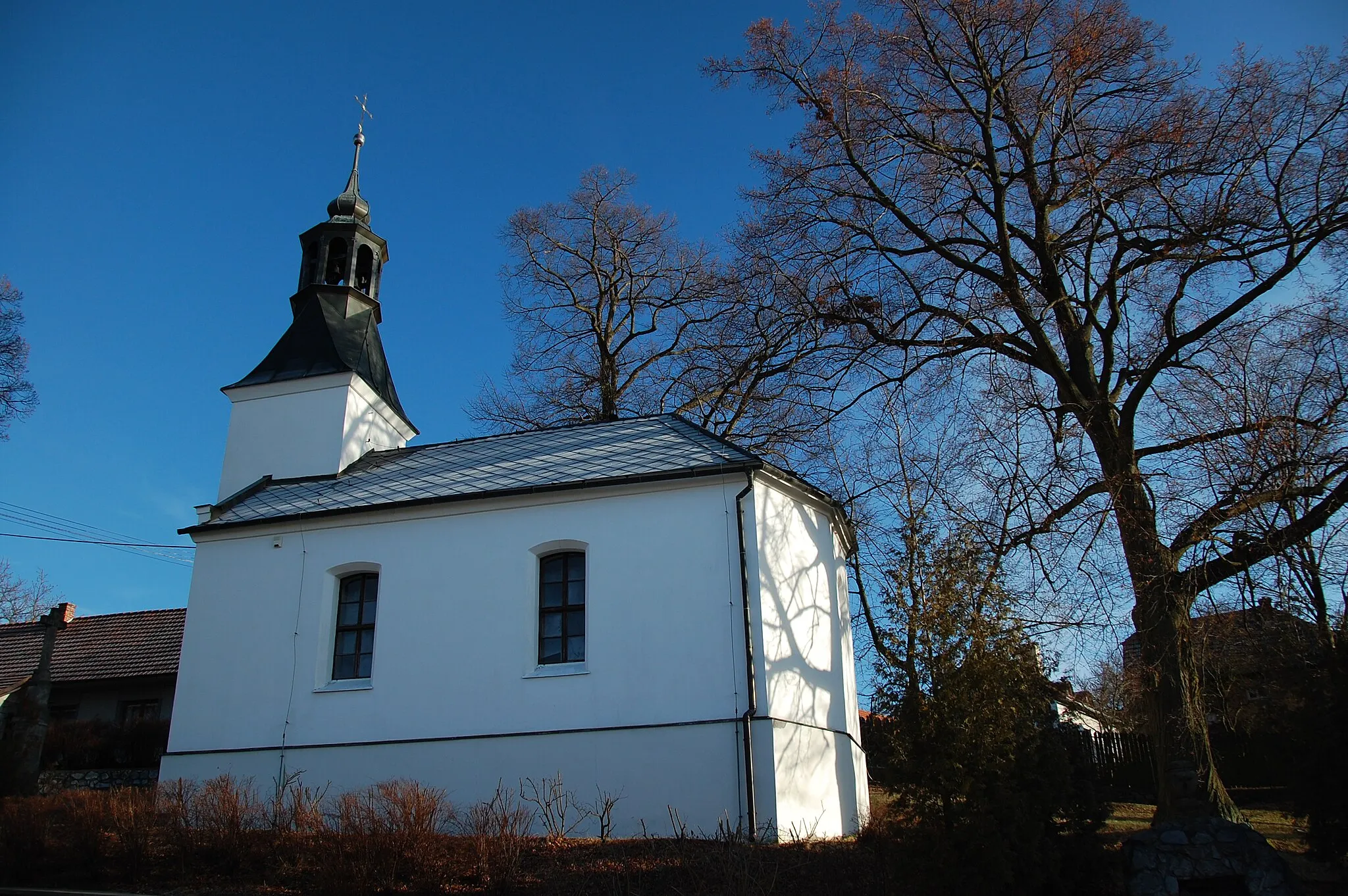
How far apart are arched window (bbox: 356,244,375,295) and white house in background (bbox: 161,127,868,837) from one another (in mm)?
6271

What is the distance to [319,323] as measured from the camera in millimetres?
21406

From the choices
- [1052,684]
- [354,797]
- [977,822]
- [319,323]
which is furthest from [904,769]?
[319,323]

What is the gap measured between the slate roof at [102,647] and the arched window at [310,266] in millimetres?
9334

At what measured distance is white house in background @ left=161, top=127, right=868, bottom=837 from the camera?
44.5ft

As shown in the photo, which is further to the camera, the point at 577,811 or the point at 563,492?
the point at 563,492

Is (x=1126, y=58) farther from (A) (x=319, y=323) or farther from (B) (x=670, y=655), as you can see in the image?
(A) (x=319, y=323)

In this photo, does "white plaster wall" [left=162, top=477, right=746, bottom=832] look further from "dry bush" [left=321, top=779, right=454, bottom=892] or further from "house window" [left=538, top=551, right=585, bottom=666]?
"dry bush" [left=321, top=779, right=454, bottom=892]

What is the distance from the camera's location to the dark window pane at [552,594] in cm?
1505

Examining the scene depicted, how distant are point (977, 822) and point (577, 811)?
6412 mm

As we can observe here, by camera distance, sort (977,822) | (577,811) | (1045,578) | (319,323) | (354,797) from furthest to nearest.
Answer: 1. (319,323)
2. (577,811)
3. (1045,578)
4. (354,797)
5. (977,822)

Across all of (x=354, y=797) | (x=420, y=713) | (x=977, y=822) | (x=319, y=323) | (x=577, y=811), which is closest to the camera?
(x=977, y=822)

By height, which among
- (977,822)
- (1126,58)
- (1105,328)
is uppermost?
(1126,58)

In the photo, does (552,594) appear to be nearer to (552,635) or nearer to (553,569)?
(553,569)

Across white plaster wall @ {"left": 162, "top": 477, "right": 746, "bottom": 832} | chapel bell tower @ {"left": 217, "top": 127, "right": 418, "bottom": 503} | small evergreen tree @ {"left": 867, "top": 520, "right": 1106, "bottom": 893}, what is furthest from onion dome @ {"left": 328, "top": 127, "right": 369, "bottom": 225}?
small evergreen tree @ {"left": 867, "top": 520, "right": 1106, "bottom": 893}
